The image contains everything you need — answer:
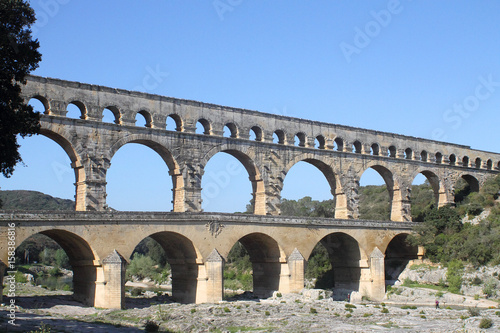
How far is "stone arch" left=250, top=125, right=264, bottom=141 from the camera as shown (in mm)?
41750

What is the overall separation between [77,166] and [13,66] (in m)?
14.0

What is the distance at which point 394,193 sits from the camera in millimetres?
49344

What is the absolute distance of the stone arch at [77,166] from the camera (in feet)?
111

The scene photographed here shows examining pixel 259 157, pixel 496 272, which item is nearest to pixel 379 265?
pixel 496 272

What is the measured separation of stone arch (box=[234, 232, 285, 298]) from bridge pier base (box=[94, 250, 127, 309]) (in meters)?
9.66

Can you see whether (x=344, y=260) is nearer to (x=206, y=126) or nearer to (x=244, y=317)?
(x=206, y=126)

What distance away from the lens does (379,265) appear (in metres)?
42.8

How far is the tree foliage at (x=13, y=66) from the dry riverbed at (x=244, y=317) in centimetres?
664

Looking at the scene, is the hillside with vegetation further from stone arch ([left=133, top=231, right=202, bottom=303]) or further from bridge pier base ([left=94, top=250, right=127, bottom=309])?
bridge pier base ([left=94, top=250, right=127, bottom=309])

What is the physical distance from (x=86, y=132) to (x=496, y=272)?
1106 inches

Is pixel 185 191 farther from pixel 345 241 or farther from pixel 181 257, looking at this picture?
pixel 345 241

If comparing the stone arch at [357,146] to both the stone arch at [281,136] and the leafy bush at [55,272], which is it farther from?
the leafy bush at [55,272]

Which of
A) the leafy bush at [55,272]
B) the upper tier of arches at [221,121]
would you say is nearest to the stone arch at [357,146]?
the upper tier of arches at [221,121]

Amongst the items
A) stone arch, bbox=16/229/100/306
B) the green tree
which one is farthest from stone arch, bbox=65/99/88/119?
the green tree
